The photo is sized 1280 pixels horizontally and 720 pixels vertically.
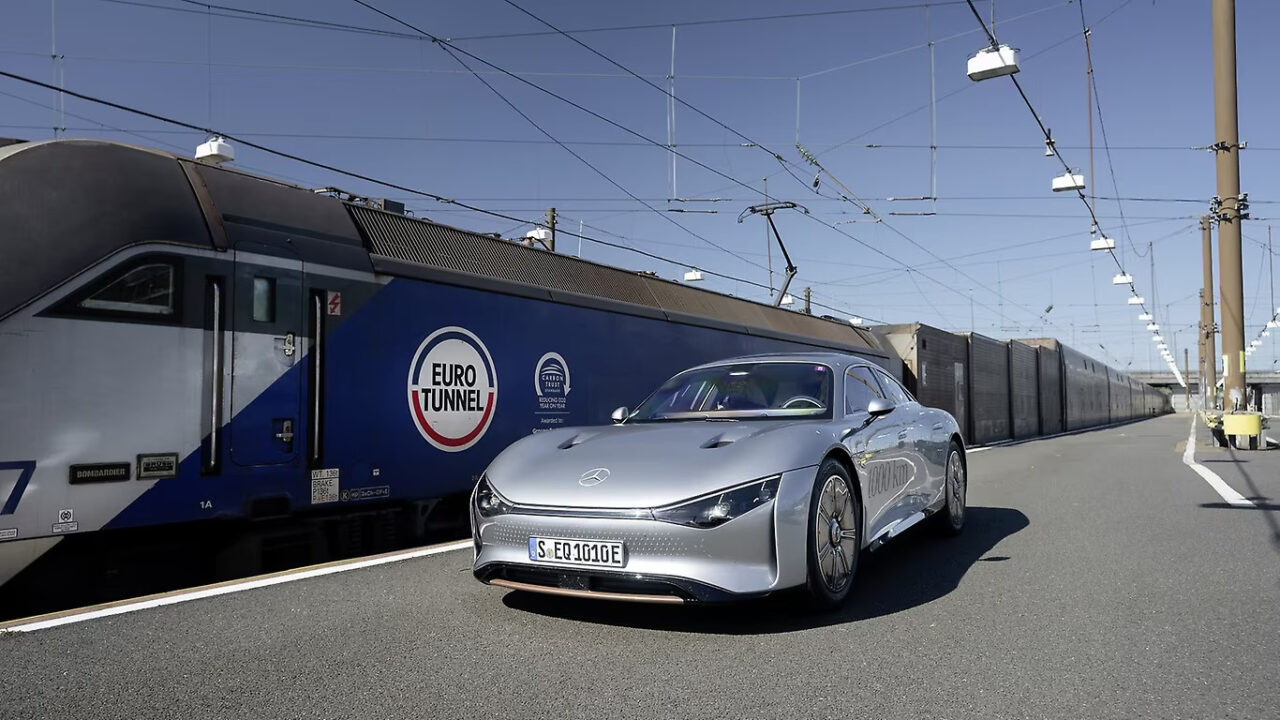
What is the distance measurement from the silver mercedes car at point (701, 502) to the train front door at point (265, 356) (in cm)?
206

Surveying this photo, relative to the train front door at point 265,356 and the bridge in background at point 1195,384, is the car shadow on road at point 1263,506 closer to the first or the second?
the train front door at point 265,356

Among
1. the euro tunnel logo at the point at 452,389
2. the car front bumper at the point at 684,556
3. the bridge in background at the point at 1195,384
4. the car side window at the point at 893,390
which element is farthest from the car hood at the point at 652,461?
the bridge in background at the point at 1195,384

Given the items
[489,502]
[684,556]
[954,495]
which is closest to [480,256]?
[489,502]

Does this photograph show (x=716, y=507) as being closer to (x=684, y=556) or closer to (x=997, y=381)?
(x=684, y=556)

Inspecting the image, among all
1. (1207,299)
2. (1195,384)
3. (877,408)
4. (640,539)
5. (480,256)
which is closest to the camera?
(640,539)

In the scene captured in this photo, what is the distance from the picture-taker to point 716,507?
3713 mm

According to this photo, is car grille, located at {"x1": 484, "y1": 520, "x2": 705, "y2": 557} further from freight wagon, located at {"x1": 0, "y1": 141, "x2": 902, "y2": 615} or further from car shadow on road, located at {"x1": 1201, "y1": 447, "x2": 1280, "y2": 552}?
car shadow on road, located at {"x1": 1201, "y1": 447, "x2": 1280, "y2": 552}

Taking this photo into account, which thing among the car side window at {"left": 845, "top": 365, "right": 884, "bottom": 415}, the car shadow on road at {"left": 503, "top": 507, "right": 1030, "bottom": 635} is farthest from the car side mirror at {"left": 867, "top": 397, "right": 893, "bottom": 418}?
the car shadow on road at {"left": 503, "top": 507, "right": 1030, "bottom": 635}

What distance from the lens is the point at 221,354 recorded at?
18.1 ft

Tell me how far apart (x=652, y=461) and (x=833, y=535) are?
98cm

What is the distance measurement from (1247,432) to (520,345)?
15.3m

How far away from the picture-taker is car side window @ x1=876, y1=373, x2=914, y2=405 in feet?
20.2

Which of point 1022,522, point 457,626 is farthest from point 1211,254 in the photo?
point 457,626

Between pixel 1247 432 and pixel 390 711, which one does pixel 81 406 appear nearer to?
pixel 390 711
